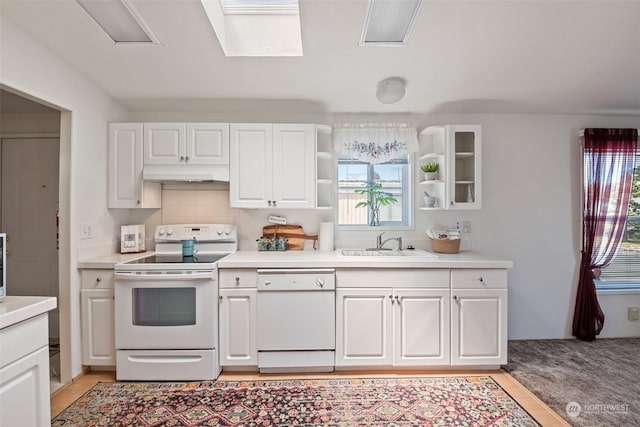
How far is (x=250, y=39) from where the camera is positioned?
7.67 ft

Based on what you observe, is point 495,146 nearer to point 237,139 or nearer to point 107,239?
point 237,139

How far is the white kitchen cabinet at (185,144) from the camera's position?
9.23 ft

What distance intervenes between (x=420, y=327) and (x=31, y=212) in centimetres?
377

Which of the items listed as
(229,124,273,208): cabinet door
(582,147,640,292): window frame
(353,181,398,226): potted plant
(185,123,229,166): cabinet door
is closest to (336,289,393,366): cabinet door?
(353,181,398,226): potted plant

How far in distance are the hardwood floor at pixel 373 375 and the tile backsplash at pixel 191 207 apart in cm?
135

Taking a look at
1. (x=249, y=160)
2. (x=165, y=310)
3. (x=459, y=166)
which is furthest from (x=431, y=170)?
(x=165, y=310)

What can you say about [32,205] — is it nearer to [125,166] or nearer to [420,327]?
[125,166]

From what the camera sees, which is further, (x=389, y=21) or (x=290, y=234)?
(x=290, y=234)

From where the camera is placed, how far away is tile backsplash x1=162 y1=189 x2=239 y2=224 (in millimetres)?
3111

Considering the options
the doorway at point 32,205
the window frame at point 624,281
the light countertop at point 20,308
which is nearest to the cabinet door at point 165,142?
the doorway at point 32,205

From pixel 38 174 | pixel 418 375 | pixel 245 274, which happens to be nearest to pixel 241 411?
pixel 245 274

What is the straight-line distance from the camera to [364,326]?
8.13 feet

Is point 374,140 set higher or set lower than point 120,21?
lower

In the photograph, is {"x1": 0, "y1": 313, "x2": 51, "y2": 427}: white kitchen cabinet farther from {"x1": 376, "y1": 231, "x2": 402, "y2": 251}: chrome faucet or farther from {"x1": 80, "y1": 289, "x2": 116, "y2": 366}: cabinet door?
{"x1": 376, "y1": 231, "x2": 402, "y2": 251}: chrome faucet
